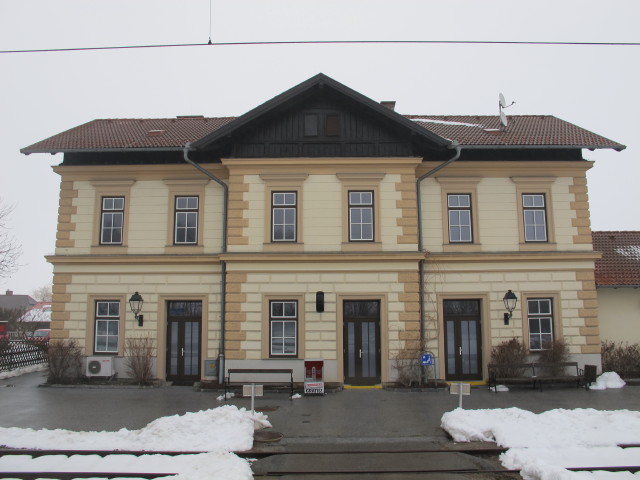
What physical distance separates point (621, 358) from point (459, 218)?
21.4 feet

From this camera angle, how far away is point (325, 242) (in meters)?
15.8

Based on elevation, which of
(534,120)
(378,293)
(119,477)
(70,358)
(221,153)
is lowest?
(119,477)

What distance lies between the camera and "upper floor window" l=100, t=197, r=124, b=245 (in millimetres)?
16859

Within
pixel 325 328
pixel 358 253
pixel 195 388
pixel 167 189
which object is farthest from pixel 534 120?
pixel 195 388

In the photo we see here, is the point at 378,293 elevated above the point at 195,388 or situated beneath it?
elevated above

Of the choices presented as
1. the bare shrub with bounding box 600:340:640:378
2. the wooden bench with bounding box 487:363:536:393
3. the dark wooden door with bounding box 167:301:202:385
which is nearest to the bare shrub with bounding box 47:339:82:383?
the dark wooden door with bounding box 167:301:202:385

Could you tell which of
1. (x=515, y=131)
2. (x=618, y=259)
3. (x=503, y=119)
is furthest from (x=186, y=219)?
(x=618, y=259)

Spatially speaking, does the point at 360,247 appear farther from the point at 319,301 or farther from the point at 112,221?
the point at 112,221

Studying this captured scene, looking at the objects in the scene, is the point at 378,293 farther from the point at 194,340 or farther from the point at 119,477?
the point at 119,477

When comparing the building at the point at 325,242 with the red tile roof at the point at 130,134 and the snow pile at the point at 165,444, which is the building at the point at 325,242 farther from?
the snow pile at the point at 165,444

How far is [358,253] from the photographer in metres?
15.5

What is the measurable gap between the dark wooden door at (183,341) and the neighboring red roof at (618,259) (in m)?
12.7

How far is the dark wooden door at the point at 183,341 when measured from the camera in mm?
16344

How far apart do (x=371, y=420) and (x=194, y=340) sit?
7.14 meters
